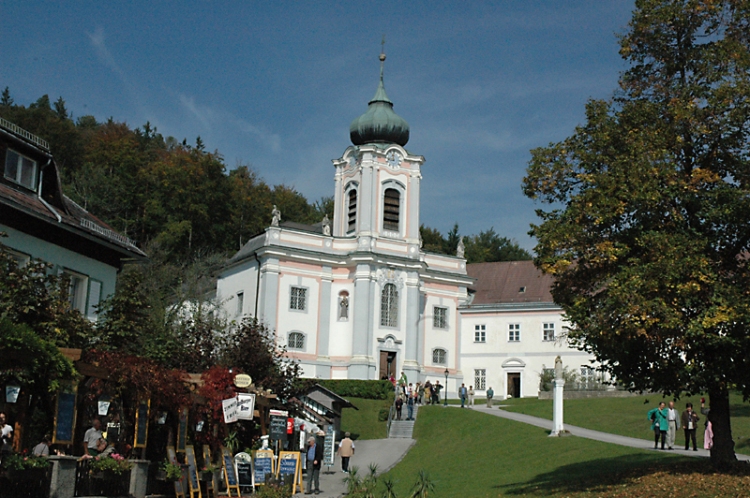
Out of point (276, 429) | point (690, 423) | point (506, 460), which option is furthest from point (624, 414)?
point (276, 429)

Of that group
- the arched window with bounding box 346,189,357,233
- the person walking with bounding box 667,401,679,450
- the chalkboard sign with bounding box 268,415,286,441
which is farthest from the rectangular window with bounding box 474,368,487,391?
the chalkboard sign with bounding box 268,415,286,441

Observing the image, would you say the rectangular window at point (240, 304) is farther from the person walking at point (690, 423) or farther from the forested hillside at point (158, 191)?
the person walking at point (690, 423)

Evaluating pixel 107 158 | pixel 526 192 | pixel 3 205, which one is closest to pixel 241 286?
pixel 107 158

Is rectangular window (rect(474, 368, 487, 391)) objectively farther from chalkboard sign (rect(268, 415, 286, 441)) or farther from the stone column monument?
chalkboard sign (rect(268, 415, 286, 441))

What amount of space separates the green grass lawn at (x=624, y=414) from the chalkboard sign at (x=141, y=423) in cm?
1732

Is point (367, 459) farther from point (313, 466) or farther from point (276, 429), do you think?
point (313, 466)

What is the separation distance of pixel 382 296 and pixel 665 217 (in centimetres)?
3884

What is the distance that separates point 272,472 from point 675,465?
944cm

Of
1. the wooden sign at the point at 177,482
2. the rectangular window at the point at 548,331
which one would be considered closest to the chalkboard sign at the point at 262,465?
the wooden sign at the point at 177,482

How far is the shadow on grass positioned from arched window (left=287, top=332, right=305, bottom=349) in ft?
107

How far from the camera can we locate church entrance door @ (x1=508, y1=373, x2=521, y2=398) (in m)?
62.0

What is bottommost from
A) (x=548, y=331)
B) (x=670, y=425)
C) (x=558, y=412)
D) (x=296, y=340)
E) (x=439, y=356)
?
(x=670, y=425)

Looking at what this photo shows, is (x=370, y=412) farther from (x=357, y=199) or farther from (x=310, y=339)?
(x=357, y=199)

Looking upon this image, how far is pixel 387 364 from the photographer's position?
186 feet
